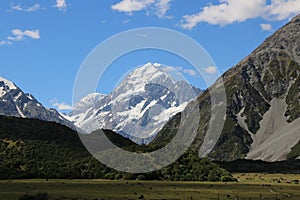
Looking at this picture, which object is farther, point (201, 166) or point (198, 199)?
point (201, 166)

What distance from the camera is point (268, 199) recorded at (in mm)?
86562

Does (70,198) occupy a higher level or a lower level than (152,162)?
lower

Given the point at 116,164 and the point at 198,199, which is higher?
the point at 116,164

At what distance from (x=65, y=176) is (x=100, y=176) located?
42.5ft

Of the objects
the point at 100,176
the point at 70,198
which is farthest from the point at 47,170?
the point at 70,198

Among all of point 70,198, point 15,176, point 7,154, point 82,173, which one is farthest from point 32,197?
point 7,154

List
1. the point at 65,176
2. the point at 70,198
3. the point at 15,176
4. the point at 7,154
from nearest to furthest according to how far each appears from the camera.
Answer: the point at 70,198, the point at 15,176, the point at 65,176, the point at 7,154

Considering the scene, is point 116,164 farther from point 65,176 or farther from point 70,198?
point 70,198

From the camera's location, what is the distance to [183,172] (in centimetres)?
17788

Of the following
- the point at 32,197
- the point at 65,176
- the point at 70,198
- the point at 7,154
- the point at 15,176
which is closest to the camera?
the point at 32,197

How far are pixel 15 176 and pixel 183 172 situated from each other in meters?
60.1

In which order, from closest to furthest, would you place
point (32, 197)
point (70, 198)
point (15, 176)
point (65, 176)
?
point (32, 197)
point (70, 198)
point (15, 176)
point (65, 176)

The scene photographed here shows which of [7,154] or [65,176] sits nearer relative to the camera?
[65,176]

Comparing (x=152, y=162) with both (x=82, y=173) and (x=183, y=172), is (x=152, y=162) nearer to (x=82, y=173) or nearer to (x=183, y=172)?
(x=183, y=172)
